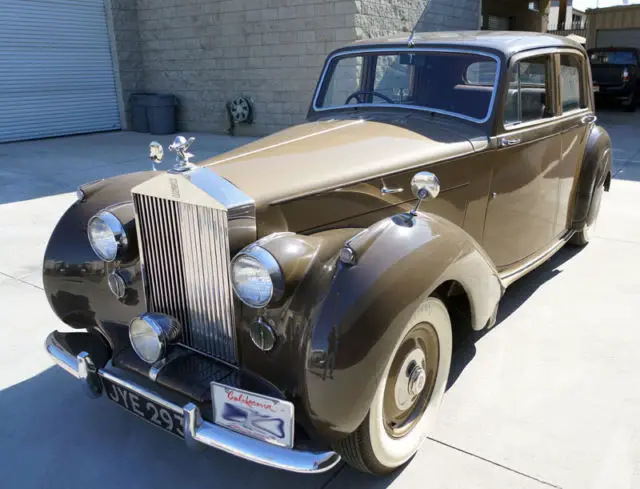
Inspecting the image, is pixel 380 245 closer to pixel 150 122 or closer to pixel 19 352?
pixel 19 352

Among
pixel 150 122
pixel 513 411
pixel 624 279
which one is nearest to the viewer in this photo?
pixel 513 411

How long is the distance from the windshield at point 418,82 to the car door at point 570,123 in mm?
820

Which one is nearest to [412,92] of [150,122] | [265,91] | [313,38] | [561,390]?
[561,390]

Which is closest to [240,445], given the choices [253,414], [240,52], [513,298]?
[253,414]

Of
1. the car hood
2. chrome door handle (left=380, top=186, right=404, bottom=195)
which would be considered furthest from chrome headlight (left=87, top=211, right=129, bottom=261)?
chrome door handle (left=380, top=186, right=404, bottom=195)

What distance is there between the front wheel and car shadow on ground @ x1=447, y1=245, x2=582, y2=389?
0.45 meters

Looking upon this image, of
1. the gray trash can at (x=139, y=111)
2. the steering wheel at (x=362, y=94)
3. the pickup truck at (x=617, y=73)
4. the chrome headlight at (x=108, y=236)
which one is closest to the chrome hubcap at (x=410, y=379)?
the chrome headlight at (x=108, y=236)

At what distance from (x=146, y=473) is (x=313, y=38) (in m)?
8.78

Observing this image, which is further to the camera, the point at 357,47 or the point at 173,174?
the point at 357,47

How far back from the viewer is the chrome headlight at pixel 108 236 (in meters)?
2.36

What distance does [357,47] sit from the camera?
3602 mm

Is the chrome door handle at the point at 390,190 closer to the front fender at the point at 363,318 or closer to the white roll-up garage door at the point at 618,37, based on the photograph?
the front fender at the point at 363,318

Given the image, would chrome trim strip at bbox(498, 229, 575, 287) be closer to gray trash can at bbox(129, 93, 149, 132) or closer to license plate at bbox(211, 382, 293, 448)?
license plate at bbox(211, 382, 293, 448)

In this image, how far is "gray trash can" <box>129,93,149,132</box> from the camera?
11922 millimetres
